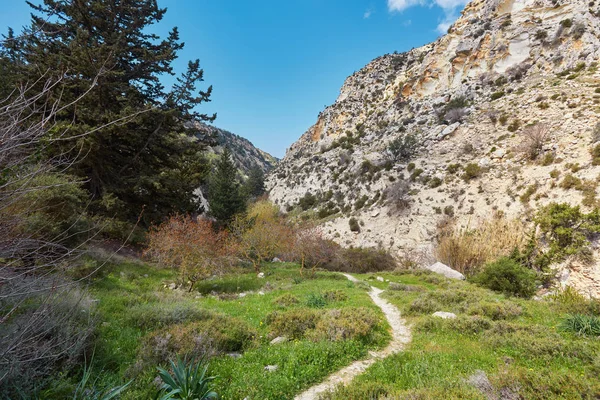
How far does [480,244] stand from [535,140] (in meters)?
11.0

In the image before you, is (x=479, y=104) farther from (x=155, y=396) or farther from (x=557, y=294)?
(x=155, y=396)

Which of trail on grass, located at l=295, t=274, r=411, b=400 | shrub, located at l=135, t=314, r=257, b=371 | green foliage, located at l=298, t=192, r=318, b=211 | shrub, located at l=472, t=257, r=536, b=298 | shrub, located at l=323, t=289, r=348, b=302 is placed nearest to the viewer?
trail on grass, located at l=295, t=274, r=411, b=400

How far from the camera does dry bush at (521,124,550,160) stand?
20781 millimetres

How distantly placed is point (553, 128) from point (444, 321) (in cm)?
2322

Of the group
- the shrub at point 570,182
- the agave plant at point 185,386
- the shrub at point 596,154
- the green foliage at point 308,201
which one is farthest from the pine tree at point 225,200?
the shrub at point 596,154

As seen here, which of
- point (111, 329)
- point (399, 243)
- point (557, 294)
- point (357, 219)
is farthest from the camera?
point (357, 219)

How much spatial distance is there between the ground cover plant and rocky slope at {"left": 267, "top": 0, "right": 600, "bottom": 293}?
8.16 metres

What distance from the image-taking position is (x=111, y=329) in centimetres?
589

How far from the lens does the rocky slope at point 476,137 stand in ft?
65.0

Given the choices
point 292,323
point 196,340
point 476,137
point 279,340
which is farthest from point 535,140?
point 196,340

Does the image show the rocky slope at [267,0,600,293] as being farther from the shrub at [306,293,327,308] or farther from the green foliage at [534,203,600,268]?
the shrub at [306,293,327,308]

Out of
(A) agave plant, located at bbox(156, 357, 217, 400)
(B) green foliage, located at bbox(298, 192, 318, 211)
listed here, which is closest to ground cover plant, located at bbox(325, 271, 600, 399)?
(A) agave plant, located at bbox(156, 357, 217, 400)

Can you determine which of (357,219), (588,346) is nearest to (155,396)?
(588,346)

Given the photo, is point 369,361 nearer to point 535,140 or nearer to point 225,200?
point 535,140
